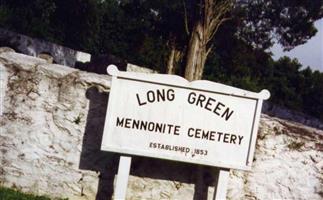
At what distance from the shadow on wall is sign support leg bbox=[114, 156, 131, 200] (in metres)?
0.37

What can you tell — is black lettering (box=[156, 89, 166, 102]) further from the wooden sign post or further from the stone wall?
the stone wall

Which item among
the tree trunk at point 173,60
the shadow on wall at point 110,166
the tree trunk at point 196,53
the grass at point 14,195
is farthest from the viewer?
the tree trunk at point 173,60

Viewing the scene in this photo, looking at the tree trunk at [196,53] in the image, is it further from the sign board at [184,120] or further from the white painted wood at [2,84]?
the white painted wood at [2,84]

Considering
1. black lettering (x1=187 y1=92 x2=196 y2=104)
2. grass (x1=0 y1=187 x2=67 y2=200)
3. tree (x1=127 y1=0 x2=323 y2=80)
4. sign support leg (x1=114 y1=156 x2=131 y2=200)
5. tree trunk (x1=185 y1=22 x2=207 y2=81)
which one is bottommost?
grass (x1=0 y1=187 x2=67 y2=200)

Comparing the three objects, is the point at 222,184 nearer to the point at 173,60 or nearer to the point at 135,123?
the point at 135,123

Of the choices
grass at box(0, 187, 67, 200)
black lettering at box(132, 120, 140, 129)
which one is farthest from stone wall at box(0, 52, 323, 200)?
black lettering at box(132, 120, 140, 129)

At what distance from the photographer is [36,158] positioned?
5.18 meters

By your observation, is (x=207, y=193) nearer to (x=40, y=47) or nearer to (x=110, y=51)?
(x=40, y=47)

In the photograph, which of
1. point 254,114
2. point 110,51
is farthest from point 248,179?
point 110,51

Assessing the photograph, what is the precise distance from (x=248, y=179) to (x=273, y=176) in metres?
0.25

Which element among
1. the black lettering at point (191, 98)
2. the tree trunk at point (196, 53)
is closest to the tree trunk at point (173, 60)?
the tree trunk at point (196, 53)

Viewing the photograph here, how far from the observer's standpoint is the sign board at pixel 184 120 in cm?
476

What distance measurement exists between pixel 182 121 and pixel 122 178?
757 mm

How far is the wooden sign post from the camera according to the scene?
4.76m
